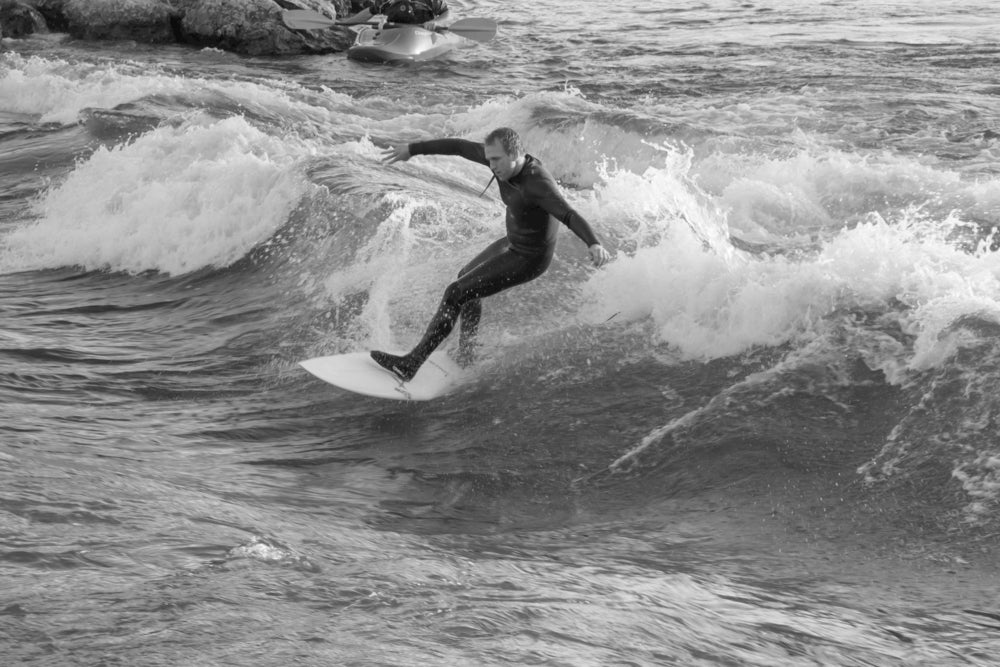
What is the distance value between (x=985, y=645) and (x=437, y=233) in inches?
261

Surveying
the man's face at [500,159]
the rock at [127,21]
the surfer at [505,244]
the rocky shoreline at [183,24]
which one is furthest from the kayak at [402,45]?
the man's face at [500,159]

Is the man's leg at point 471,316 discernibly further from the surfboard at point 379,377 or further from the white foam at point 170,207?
the white foam at point 170,207

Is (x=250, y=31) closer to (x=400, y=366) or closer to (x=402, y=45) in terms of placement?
(x=402, y=45)

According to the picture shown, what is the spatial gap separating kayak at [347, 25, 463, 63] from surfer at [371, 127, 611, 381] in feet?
53.8

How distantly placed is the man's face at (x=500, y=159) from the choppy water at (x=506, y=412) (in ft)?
5.03

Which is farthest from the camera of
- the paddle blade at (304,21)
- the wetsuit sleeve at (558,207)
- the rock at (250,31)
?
the rock at (250,31)

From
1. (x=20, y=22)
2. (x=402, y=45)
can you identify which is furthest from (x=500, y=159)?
(x=20, y=22)

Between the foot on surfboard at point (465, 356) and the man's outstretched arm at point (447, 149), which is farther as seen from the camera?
the foot on surfboard at point (465, 356)

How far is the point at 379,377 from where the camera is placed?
25.6 ft

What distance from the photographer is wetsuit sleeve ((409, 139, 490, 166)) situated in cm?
795

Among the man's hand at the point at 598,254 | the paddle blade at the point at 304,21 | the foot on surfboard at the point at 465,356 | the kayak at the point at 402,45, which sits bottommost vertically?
the foot on surfboard at the point at 465,356

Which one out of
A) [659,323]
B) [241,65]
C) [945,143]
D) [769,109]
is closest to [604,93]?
[769,109]

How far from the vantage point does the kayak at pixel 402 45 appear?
23797mm

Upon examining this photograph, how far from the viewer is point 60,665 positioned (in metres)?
3.83
